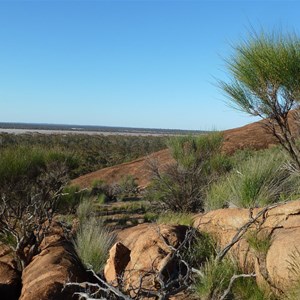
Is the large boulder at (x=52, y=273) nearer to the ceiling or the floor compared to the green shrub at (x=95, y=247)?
nearer to the floor

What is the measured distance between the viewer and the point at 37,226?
774cm

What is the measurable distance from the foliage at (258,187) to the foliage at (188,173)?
2.64 metres

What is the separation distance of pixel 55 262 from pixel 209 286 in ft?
9.84

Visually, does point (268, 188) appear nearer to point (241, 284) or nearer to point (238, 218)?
point (238, 218)

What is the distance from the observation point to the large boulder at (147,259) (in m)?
4.77

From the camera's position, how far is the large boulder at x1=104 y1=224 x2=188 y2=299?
4.77 meters

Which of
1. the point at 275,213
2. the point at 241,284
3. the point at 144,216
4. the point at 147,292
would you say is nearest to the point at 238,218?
the point at 275,213

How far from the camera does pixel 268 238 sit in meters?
4.46

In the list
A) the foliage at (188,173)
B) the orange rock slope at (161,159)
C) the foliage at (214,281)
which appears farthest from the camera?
the orange rock slope at (161,159)

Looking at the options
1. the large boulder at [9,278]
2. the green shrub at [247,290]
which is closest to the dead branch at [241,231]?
the green shrub at [247,290]

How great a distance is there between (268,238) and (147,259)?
1.48 metres

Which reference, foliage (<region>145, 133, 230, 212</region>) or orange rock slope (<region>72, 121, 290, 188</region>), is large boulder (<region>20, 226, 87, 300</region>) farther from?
orange rock slope (<region>72, 121, 290, 188</region>)

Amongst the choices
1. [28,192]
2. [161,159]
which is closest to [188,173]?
[28,192]

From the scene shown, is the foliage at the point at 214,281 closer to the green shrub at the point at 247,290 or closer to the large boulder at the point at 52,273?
the green shrub at the point at 247,290
